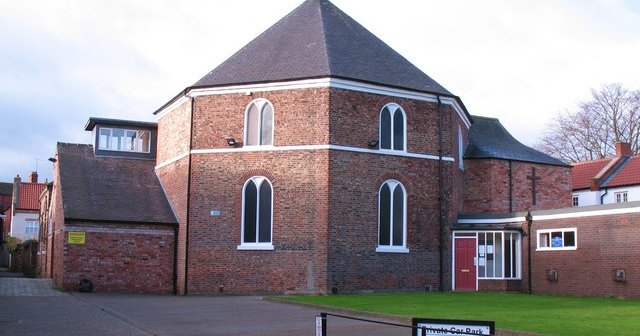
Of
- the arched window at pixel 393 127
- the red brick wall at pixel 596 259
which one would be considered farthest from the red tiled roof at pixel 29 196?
the red brick wall at pixel 596 259

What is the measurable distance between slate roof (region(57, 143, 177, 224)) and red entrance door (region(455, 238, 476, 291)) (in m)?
11.6

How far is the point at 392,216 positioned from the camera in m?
30.2

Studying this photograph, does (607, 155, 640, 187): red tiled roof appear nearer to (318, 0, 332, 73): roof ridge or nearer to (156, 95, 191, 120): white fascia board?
(318, 0, 332, 73): roof ridge

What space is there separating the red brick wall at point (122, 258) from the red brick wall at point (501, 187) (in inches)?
543

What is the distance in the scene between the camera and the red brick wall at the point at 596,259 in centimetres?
2584

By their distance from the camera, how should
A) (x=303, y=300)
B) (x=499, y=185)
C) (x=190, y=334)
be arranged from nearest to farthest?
1. (x=190, y=334)
2. (x=303, y=300)
3. (x=499, y=185)

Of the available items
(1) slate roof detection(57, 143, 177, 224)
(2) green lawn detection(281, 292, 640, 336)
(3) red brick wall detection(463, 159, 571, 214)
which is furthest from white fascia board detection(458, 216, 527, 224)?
(1) slate roof detection(57, 143, 177, 224)

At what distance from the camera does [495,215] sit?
3194 centimetres

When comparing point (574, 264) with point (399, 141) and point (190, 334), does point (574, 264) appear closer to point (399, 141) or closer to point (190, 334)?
point (399, 141)

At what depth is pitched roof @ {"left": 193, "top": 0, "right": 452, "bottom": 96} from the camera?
30094mm

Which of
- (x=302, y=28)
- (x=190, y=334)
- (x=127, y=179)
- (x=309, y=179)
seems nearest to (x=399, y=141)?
(x=309, y=179)

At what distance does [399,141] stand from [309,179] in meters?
4.19

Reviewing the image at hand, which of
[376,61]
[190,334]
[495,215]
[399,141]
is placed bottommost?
[190,334]

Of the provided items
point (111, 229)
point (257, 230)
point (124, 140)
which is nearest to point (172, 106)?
point (124, 140)
